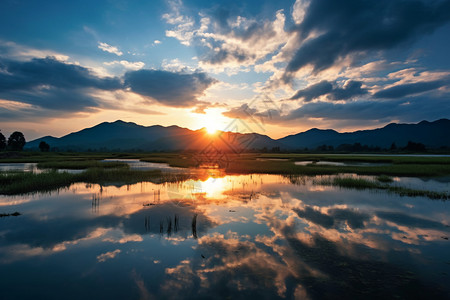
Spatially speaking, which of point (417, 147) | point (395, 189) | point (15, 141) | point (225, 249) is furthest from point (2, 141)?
point (417, 147)

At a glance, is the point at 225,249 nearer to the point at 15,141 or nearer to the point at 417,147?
the point at 15,141

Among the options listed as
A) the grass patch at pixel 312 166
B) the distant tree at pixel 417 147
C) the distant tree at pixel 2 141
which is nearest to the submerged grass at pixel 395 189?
the grass patch at pixel 312 166

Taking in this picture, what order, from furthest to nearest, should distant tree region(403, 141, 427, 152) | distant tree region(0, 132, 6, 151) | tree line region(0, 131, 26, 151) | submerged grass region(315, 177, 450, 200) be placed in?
1. distant tree region(403, 141, 427, 152)
2. tree line region(0, 131, 26, 151)
3. distant tree region(0, 132, 6, 151)
4. submerged grass region(315, 177, 450, 200)

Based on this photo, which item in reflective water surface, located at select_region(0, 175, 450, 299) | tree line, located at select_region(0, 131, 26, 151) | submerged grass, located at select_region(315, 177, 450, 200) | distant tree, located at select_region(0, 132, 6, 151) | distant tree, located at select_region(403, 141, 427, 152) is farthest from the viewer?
distant tree, located at select_region(403, 141, 427, 152)

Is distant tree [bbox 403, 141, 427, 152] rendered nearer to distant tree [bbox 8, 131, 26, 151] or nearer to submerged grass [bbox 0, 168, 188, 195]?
submerged grass [bbox 0, 168, 188, 195]

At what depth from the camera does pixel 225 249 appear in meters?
9.61

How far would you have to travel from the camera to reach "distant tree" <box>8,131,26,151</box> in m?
122

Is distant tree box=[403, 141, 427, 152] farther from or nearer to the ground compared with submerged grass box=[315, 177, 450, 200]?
farther from the ground

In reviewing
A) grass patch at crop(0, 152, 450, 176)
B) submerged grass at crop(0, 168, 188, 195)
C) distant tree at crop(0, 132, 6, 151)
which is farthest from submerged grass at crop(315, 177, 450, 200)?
distant tree at crop(0, 132, 6, 151)

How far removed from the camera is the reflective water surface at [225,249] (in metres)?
6.90

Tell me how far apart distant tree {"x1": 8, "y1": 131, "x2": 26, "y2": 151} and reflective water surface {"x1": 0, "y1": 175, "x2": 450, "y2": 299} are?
150393 mm

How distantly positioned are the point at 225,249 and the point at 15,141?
168 metres

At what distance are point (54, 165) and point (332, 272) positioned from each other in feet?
189

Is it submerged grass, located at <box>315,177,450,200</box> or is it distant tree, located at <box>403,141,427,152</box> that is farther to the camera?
distant tree, located at <box>403,141,427,152</box>
